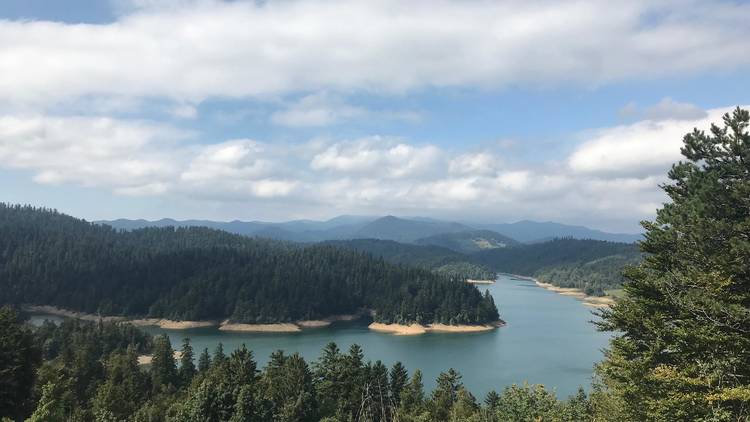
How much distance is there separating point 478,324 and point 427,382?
5696 centimetres

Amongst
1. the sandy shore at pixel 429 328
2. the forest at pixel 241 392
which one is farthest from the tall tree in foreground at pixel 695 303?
the sandy shore at pixel 429 328

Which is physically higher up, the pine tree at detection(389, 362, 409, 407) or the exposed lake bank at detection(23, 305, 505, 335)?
the pine tree at detection(389, 362, 409, 407)

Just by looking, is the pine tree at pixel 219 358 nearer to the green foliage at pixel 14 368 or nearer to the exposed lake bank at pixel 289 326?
the green foliage at pixel 14 368

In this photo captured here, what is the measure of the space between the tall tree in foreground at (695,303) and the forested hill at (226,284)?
99644mm

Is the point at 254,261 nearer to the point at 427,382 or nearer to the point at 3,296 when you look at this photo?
the point at 3,296

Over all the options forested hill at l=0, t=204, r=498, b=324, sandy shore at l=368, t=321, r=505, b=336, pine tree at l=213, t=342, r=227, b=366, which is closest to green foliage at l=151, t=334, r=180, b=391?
pine tree at l=213, t=342, r=227, b=366

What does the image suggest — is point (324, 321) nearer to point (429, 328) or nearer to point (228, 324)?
point (228, 324)

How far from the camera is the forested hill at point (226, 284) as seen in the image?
129 metres

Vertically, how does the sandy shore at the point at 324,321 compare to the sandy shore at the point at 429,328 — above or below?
below

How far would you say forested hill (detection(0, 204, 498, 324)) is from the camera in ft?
422

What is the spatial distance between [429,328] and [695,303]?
107 metres

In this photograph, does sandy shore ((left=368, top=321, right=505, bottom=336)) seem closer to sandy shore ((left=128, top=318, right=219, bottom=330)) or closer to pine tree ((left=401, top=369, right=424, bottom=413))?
sandy shore ((left=128, top=318, right=219, bottom=330))

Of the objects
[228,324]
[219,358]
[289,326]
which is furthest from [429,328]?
[219,358]

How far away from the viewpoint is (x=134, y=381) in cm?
4916
